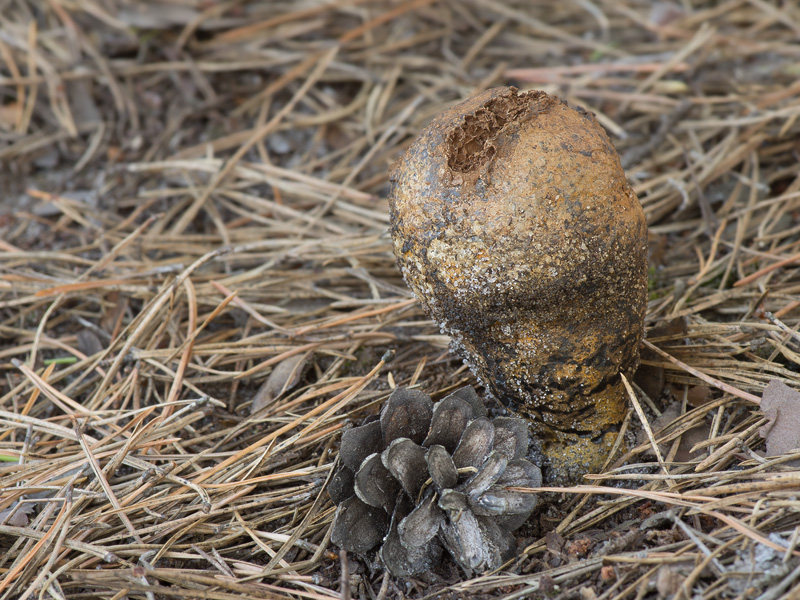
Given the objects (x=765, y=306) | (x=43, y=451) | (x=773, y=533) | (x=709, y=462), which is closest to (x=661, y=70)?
(x=765, y=306)

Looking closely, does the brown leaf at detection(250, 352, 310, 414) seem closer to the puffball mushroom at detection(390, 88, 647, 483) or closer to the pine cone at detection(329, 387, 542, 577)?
the pine cone at detection(329, 387, 542, 577)

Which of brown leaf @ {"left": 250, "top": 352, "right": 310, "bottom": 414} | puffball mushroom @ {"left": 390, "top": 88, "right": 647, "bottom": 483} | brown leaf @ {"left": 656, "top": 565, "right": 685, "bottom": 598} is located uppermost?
puffball mushroom @ {"left": 390, "top": 88, "right": 647, "bottom": 483}

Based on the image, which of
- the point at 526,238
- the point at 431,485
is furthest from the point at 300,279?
the point at 526,238

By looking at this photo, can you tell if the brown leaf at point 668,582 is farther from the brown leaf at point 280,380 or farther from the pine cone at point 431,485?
the brown leaf at point 280,380

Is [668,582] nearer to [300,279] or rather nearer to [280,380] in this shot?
[280,380]

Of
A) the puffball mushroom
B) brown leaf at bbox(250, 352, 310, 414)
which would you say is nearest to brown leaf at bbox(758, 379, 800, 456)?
the puffball mushroom

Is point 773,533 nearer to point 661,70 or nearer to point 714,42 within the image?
point 661,70
